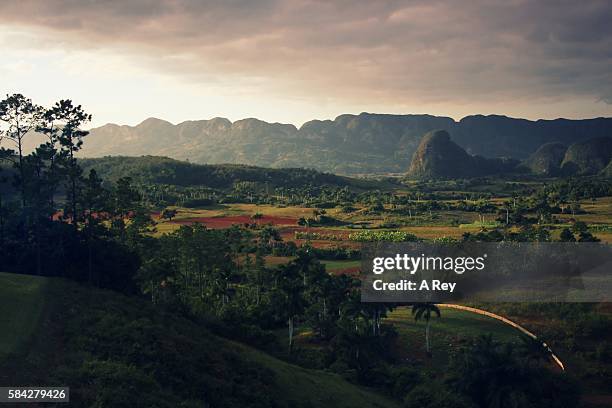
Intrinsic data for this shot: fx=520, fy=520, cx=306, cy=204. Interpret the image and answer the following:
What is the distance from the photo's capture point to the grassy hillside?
22812mm

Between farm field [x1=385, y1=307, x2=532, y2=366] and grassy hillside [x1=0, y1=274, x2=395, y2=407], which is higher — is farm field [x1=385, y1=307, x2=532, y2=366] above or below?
below

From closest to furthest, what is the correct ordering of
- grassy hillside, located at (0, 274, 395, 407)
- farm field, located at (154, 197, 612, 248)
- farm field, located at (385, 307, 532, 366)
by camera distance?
grassy hillside, located at (0, 274, 395, 407) < farm field, located at (385, 307, 532, 366) < farm field, located at (154, 197, 612, 248)

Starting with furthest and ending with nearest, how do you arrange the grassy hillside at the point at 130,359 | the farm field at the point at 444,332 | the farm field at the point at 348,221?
1. the farm field at the point at 348,221
2. the farm field at the point at 444,332
3. the grassy hillside at the point at 130,359

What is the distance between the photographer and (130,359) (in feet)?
86.2

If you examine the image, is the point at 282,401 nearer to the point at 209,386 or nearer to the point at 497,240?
the point at 209,386

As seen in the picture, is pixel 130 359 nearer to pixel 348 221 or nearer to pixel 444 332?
pixel 444 332

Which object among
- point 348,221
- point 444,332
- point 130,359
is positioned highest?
point 130,359

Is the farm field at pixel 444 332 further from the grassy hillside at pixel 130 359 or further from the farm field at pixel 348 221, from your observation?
the farm field at pixel 348 221

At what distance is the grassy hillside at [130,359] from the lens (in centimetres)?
2281

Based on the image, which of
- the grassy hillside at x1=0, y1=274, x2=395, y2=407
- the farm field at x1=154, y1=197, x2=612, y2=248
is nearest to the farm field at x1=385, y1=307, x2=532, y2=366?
the grassy hillside at x1=0, y1=274, x2=395, y2=407

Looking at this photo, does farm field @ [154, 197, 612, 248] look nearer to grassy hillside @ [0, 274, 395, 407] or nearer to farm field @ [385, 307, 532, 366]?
farm field @ [385, 307, 532, 366]

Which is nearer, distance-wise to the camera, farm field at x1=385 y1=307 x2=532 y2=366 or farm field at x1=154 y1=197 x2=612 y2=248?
farm field at x1=385 y1=307 x2=532 y2=366

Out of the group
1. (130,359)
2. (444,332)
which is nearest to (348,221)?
(444,332)

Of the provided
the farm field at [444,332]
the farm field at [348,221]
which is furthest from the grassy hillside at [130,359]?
the farm field at [348,221]
